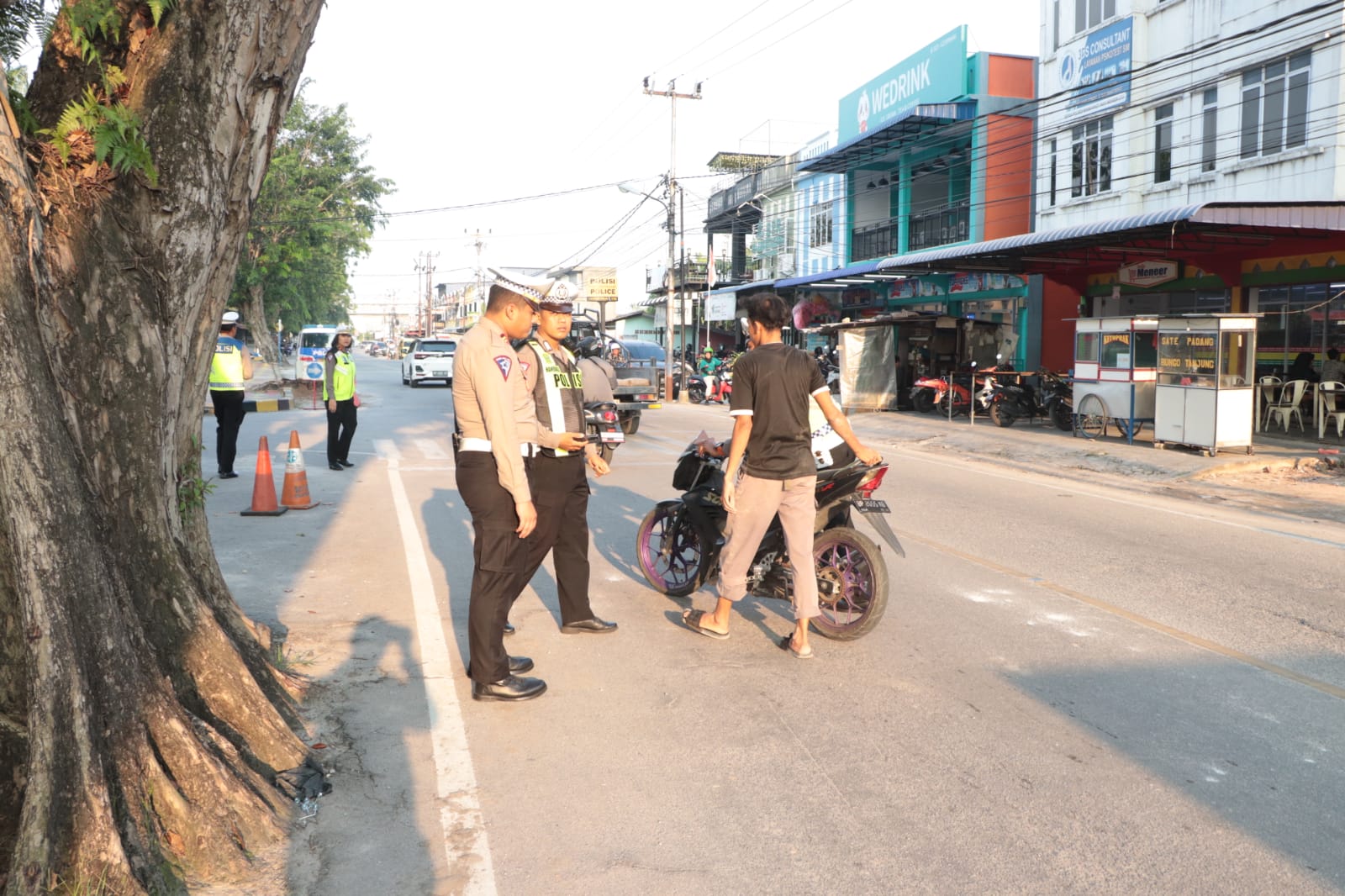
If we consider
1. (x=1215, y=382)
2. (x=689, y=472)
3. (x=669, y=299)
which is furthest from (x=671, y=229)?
(x=689, y=472)

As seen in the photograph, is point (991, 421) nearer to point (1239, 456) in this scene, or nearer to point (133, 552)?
point (1239, 456)

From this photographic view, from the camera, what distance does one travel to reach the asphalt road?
139 inches

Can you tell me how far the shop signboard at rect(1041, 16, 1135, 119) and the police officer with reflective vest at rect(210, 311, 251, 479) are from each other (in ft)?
57.5

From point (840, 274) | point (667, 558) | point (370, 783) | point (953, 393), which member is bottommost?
point (370, 783)

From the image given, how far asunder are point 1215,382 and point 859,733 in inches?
498

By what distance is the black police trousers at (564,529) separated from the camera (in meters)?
5.52

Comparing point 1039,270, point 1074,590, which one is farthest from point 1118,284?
point 1074,590

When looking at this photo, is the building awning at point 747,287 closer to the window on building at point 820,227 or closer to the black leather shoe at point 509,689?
the window on building at point 820,227

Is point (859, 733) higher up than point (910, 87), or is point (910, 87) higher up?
point (910, 87)

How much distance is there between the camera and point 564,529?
5.97m

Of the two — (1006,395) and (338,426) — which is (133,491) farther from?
(1006,395)

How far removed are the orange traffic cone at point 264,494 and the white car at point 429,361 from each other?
26.4 m

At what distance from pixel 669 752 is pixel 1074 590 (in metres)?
3.93

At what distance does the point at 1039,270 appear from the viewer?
23.3 metres
